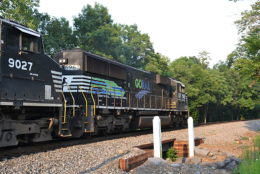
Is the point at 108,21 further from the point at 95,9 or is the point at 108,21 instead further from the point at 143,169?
the point at 143,169

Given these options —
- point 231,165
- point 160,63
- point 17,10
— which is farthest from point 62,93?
point 160,63

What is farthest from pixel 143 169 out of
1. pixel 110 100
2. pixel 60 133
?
pixel 110 100

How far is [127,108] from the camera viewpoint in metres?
14.1

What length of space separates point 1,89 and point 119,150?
12.6 ft

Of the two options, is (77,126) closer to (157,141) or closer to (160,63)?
(157,141)

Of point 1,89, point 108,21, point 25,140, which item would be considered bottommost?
point 25,140

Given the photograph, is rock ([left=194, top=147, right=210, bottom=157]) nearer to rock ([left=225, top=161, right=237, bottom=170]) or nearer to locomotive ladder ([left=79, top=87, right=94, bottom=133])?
rock ([left=225, top=161, right=237, bottom=170])

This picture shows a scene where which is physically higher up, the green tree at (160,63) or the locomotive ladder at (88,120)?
the green tree at (160,63)

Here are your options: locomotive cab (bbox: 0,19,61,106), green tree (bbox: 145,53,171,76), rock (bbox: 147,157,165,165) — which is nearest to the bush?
rock (bbox: 147,157,165,165)

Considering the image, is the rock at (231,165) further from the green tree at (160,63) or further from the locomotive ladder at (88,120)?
the green tree at (160,63)

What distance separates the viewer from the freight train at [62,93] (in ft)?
24.1

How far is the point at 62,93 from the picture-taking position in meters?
9.23

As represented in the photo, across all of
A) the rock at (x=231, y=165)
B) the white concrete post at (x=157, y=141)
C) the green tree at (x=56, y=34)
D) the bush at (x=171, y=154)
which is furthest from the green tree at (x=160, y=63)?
the white concrete post at (x=157, y=141)

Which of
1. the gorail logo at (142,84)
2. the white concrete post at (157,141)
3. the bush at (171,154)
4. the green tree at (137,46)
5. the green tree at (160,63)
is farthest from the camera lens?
the green tree at (137,46)
